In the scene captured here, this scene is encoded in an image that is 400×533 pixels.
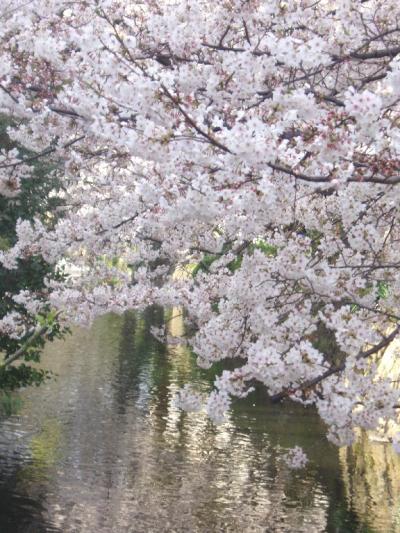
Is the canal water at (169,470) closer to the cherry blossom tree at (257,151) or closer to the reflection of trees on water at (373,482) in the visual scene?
the reflection of trees on water at (373,482)

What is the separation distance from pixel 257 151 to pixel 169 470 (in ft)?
25.7

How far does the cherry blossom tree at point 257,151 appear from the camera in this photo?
169 inches

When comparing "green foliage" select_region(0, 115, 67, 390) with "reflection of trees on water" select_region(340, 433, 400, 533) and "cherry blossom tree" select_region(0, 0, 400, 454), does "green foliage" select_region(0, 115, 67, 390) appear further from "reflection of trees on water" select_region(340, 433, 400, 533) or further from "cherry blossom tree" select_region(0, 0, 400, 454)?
"reflection of trees on water" select_region(340, 433, 400, 533)

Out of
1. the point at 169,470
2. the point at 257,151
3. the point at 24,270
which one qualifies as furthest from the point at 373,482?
the point at 257,151

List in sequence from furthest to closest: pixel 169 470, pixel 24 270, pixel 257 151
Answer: pixel 169 470 → pixel 24 270 → pixel 257 151

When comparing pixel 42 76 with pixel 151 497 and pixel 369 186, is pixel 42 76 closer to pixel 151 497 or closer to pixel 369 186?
pixel 369 186

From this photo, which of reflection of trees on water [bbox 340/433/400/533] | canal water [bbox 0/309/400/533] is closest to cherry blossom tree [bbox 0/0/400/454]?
canal water [bbox 0/309/400/533]

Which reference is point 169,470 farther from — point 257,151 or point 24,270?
point 257,151

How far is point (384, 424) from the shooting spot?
14.3 m

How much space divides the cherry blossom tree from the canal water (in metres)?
2.07

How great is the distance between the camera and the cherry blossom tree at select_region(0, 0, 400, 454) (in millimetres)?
4289

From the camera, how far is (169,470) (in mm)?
11031

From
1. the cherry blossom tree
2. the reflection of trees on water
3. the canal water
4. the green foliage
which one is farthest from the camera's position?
the green foliage

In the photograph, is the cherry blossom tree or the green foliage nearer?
the cherry blossom tree
